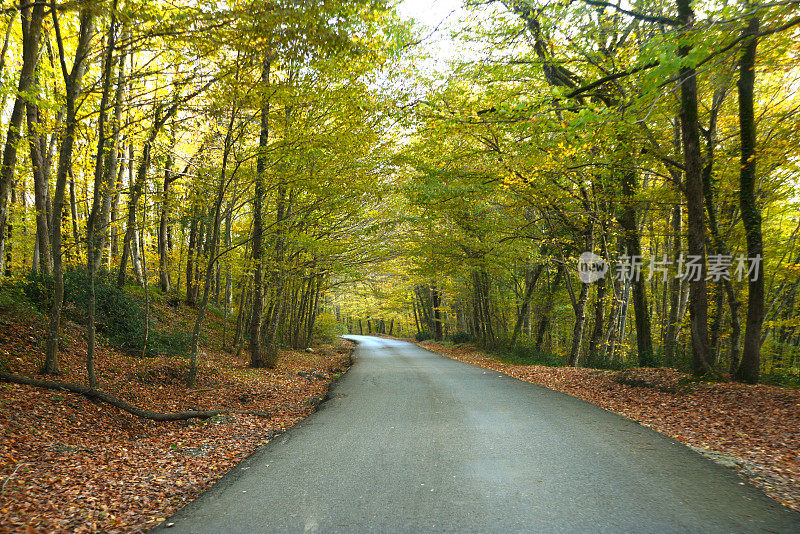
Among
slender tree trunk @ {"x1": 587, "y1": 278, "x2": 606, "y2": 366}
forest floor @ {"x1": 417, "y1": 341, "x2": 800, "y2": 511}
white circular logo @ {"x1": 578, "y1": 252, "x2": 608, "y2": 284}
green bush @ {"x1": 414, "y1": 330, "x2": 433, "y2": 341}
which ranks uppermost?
white circular logo @ {"x1": 578, "y1": 252, "x2": 608, "y2": 284}

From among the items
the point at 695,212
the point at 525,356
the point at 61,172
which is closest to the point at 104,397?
the point at 61,172

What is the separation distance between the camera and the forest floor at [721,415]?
4.09 meters

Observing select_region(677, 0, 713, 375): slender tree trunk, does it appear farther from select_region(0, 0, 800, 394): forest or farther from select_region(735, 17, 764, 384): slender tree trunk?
select_region(735, 17, 764, 384): slender tree trunk

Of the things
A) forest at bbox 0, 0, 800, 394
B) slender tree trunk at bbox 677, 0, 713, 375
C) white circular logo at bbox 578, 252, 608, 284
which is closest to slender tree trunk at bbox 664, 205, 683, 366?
forest at bbox 0, 0, 800, 394

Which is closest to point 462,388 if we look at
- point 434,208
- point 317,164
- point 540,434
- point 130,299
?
point 540,434

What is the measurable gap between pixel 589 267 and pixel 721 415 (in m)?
6.72

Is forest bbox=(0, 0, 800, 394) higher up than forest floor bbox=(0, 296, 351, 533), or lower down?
higher up

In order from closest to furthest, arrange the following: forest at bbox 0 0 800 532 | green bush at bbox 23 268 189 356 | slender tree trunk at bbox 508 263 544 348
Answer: forest at bbox 0 0 800 532
green bush at bbox 23 268 189 356
slender tree trunk at bbox 508 263 544 348

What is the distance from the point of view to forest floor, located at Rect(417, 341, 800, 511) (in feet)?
13.4

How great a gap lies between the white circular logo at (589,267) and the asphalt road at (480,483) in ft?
22.8

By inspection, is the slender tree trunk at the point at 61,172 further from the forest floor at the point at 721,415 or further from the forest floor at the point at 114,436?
the forest floor at the point at 721,415

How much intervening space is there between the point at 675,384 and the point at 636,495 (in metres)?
5.70

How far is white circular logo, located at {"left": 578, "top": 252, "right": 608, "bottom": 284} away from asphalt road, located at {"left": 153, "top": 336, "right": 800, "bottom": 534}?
696 centimetres

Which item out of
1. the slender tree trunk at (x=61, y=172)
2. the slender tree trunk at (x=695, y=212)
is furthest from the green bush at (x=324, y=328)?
the slender tree trunk at (x=695, y=212)
